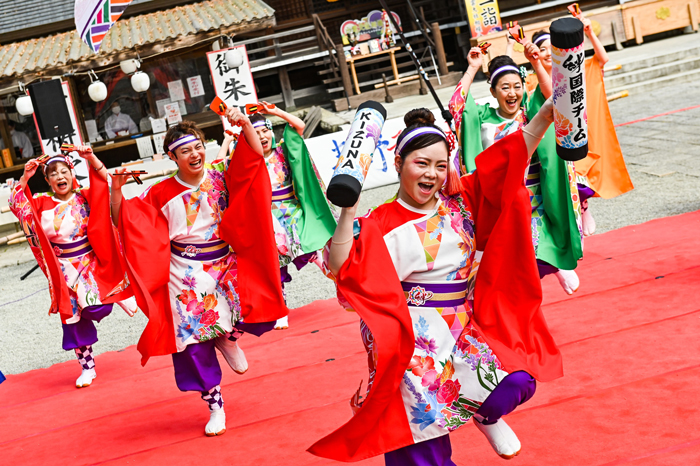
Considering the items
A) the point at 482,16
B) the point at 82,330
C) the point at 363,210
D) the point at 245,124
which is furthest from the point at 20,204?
the point at 482,16

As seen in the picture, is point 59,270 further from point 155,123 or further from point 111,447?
point 155,123

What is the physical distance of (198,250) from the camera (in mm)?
3918

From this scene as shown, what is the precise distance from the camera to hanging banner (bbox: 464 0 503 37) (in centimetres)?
1532

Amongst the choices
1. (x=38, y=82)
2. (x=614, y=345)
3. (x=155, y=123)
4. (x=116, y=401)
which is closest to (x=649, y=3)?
(x=155, y=123)

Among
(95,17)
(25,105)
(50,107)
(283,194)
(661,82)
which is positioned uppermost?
(95,17)

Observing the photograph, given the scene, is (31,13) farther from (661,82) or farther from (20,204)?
(661,82)

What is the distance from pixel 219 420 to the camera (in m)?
3.76

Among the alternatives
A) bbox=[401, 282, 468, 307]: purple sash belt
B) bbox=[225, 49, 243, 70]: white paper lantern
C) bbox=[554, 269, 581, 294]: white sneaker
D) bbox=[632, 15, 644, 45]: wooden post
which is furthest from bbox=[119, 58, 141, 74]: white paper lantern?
bbox=[632, 15, 644, 45]: wooden post

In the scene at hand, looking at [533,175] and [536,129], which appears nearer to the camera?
[536,129]

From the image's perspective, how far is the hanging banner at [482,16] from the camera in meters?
15.3

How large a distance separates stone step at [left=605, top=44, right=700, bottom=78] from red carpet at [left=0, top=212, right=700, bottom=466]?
8795mm

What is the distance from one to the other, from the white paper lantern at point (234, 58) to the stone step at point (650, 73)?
23.8 feet

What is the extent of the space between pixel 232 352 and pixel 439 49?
12.8 m

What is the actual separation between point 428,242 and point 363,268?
0.29m
